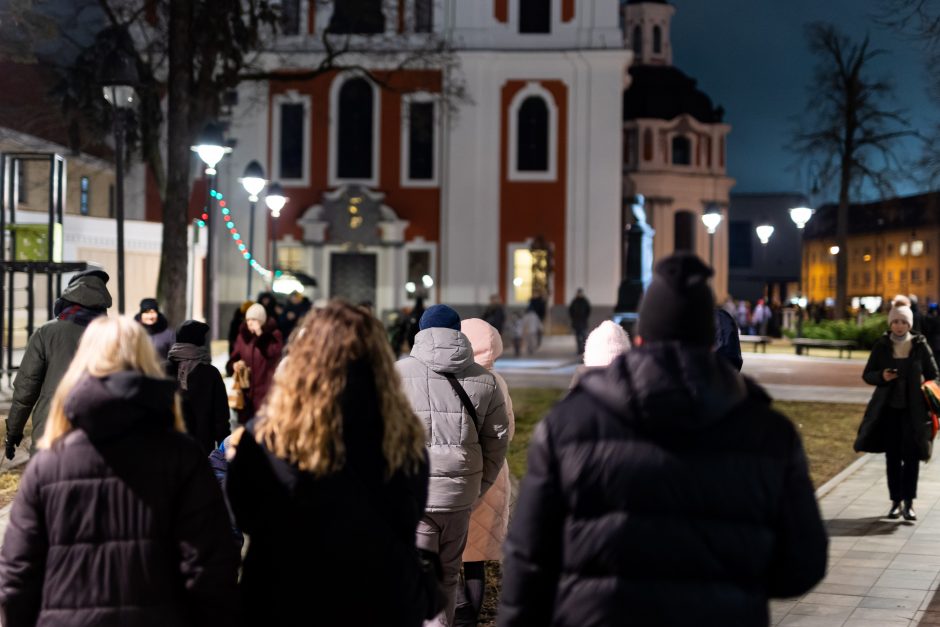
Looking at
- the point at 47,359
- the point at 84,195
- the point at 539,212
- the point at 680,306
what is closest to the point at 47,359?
the point at 47,359

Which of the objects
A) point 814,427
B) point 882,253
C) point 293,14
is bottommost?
point 814,427

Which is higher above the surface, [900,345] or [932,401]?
[900,345]

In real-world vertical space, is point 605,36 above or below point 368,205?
above

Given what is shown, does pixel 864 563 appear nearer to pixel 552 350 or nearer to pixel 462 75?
pixel 552 350

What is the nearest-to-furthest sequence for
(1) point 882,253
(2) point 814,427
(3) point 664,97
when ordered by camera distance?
(2) point 814,427, (3) point 664,97, (1) point 882,253

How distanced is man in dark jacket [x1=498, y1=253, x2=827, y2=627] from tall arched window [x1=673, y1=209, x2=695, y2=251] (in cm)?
5828

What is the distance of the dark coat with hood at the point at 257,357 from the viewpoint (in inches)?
489

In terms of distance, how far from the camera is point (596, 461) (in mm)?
3115

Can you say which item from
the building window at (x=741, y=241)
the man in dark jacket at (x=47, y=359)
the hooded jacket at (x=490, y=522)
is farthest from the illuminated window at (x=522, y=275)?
the building window at (x=741, y=241)

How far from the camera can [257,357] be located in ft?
40.9

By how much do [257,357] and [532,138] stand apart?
1241 inches

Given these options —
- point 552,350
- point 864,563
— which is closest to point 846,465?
point 864,563

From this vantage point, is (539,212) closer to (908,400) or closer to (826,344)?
(826,344)

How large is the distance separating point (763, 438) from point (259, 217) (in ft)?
134
